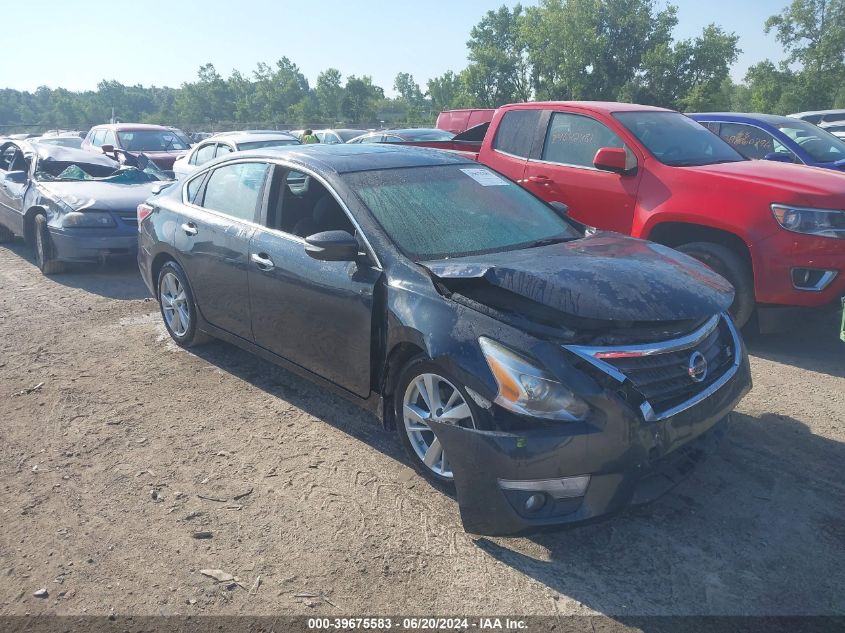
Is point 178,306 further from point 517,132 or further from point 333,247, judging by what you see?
point 517,132

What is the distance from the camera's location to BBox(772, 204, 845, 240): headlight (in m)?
4.83

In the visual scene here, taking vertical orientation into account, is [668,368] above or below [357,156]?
below

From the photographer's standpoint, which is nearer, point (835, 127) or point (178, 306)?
point (178, 306)

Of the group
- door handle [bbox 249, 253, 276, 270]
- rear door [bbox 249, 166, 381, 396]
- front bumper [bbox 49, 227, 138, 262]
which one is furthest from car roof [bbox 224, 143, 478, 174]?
front bumper [bbox 49, 227, 138, 262]

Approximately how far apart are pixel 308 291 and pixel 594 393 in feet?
6.07

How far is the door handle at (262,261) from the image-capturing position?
13.5ft

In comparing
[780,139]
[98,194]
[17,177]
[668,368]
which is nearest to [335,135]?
[17,177]

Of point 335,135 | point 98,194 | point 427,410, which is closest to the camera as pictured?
point 427,410

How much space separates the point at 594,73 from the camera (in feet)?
176

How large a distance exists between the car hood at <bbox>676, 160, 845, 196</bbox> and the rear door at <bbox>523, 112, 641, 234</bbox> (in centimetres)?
55

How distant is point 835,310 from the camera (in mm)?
5094

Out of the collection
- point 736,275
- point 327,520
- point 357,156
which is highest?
point 357,156

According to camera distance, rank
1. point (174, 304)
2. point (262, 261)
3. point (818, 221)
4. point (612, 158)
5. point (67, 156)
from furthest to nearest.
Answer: point (67, 156) → point (612, 158) → point (174, 304) → point (818, 221) → point (262, 261)

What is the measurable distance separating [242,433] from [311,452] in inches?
20.6
